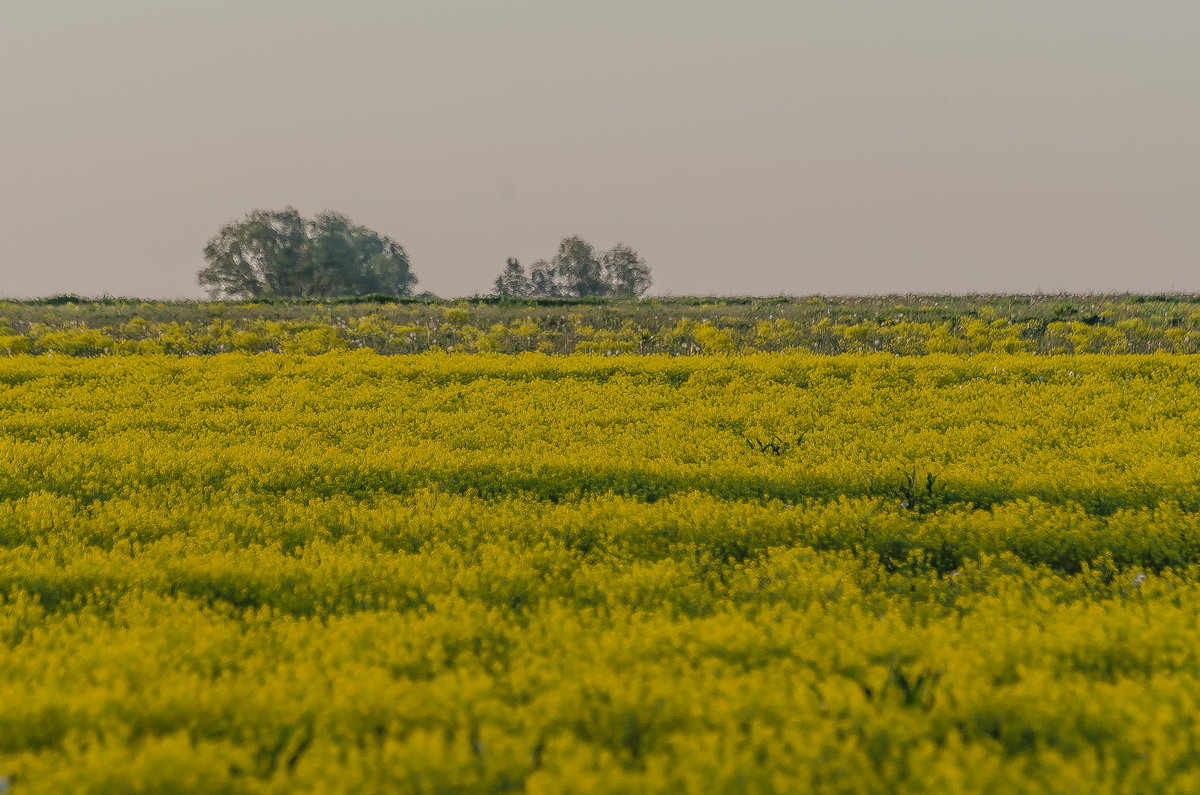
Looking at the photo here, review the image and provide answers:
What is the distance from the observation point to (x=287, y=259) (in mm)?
76688

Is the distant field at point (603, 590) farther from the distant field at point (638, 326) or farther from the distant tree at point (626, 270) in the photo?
the distant tree at point (626, 270)

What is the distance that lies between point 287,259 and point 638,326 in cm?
6238

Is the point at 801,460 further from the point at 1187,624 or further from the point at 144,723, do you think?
the point at 144,723

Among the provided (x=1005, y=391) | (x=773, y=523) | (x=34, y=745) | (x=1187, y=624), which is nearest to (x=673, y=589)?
(x=773, y=523)

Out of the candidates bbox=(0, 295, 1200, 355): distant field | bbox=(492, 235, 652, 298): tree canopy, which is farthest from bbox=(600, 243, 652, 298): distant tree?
bbox=(0, 295, 1200, 355): distant field

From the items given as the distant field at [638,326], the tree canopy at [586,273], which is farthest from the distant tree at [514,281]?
the distant field at [638,326]

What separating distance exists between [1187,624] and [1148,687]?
1303mm

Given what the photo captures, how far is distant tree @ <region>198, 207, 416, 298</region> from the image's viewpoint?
2982 inches

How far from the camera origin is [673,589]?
231 inches

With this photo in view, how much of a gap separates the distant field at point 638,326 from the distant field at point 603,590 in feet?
24.3

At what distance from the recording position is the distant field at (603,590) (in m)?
3.46

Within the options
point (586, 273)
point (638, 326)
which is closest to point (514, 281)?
point (586, 273)

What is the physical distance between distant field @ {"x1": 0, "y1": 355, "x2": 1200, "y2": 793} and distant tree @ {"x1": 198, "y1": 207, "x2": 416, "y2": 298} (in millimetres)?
67631

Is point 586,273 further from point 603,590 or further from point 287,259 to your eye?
point 603,590
